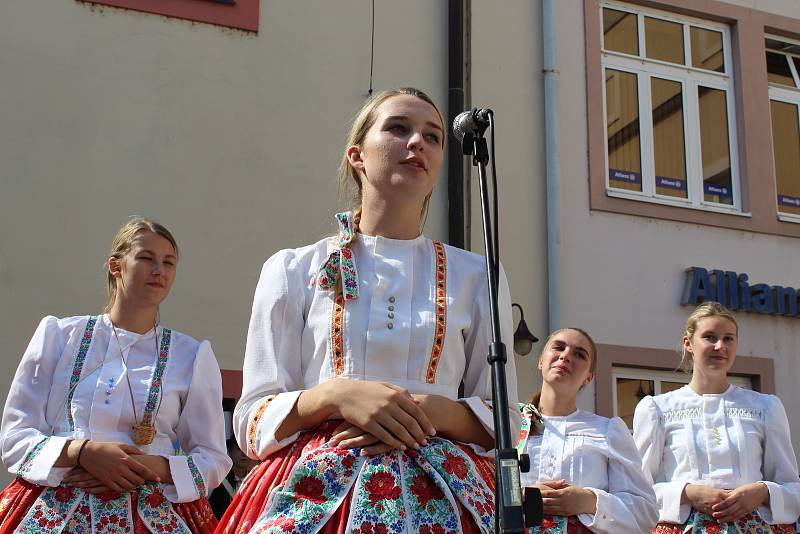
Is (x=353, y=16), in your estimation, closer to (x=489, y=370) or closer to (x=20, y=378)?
(x=20, y=378)

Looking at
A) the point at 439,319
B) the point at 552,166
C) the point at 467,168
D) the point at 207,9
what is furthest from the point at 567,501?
the point at 207,9

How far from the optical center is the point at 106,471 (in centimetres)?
342

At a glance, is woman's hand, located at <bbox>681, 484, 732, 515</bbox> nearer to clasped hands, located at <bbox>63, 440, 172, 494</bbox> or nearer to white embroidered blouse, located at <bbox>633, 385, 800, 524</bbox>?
white embroidered blouse, located at <bbox>633, 385, 800, 524</bbox>

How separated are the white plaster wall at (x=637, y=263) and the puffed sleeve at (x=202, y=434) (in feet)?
17.0

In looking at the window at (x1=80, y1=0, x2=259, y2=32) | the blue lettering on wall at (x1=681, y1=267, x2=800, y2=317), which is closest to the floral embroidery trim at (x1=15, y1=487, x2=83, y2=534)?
the window at (x1=80, y1=0, x2=259, y2=32)

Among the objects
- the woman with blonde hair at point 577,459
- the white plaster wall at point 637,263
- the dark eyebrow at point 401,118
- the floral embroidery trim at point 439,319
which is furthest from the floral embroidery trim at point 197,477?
the white plaster wall at point 637,263

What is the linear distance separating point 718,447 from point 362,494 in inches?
130

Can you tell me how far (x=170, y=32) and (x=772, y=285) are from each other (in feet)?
17.9

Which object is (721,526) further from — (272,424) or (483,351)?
(272,424)

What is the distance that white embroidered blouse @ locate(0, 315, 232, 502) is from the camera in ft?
11.7

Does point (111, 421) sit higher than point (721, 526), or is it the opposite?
point (111, 421)

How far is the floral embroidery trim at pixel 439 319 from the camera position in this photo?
2.34 m

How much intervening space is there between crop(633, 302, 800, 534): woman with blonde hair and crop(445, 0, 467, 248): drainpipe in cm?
318

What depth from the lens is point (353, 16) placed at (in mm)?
8727
